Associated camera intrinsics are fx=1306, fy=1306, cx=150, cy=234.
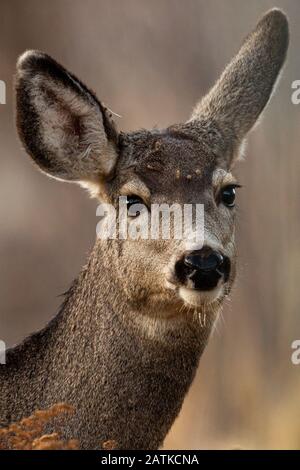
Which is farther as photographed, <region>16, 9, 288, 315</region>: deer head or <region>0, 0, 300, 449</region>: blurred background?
<region>0, 0, 300, 449</region>: blurred background

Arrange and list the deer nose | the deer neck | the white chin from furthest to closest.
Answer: the deer neck < the white chin < the deer nose

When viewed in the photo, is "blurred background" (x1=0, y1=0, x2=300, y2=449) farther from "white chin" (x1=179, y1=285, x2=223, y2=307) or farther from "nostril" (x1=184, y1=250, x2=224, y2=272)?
"nostril" (x1=184, y1=250, x2=224, y2=272)

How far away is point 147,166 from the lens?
701 centimetres

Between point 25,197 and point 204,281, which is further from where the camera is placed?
point 25,197

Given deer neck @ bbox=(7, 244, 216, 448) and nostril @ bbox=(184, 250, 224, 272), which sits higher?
nostril @ bbox=(184, 250, 224, 272)

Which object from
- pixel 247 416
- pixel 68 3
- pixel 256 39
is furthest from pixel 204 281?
pixel 68 3

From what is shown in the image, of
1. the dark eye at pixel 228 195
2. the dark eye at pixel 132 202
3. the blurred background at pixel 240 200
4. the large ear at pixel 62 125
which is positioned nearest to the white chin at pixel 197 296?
the dark eye at pixel 132 202

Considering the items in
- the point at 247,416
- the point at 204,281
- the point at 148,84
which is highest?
the point at 148,84

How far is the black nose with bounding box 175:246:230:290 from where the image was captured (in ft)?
20.7

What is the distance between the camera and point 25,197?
15.1 m

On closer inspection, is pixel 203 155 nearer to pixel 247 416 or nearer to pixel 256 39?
pixel 256 39

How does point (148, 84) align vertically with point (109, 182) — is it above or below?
above

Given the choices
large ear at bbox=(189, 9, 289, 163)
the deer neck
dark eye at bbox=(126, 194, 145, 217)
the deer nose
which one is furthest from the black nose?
large ear at bbox=(189, 9, 289, 163)
